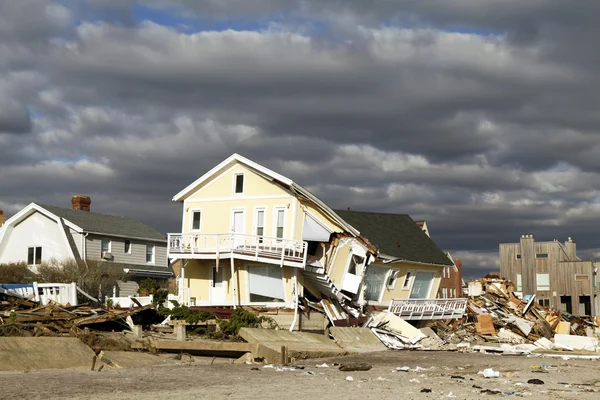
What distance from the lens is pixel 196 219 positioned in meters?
40.4

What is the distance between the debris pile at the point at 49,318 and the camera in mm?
24844

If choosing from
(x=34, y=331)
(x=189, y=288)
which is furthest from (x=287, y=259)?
(x=34, y=331)

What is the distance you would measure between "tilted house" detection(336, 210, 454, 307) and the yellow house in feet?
8.83

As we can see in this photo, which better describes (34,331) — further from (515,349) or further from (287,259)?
(515,349)

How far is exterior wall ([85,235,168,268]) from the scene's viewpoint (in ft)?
176

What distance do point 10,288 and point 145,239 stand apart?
26.2 metres

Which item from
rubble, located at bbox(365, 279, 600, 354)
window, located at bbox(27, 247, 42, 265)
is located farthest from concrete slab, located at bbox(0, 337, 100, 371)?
window, located at bbox(27, 247, 42, 265)

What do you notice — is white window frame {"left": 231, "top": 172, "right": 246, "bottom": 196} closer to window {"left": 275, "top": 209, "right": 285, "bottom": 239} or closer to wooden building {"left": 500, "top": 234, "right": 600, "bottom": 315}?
window {"left": 275, "top": 209, "right": 285, "bottom": 239}

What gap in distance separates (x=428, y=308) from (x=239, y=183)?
1211 centimetres

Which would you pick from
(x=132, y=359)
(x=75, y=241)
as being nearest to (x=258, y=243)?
(x=132, y=359)

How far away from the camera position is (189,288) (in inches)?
1560

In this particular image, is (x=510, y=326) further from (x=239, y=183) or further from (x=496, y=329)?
(x=239, y=183)

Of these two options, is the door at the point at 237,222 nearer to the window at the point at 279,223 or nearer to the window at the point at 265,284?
the window at the point at 279,223

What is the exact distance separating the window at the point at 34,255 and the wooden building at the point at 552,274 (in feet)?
139
